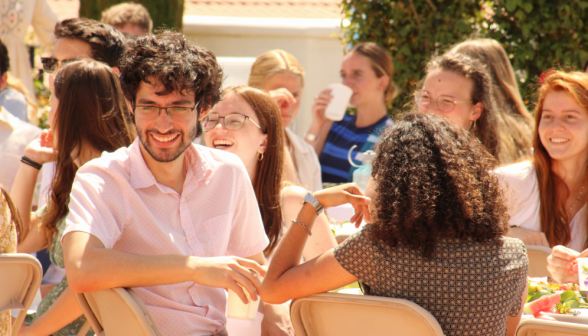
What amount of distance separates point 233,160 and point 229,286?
2.19 feet

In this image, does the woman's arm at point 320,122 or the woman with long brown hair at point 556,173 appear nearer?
the woman with long brown hair at point 556,173

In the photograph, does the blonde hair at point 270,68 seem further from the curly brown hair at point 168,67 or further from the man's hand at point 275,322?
the man's hand at point 275,322

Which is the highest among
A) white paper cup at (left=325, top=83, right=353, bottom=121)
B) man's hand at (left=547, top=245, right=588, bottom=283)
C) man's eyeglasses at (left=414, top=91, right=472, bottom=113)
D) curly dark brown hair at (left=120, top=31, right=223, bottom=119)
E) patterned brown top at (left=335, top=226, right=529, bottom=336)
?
curly dark brown hair at (left=120, top=31, right=223, bottom=119)

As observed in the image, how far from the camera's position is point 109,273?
6.03 ft

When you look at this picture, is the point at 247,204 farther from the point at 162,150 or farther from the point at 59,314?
the point at 59,314

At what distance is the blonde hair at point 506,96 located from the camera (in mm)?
3965

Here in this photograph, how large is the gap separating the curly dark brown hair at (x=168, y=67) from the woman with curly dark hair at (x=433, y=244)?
74 cm

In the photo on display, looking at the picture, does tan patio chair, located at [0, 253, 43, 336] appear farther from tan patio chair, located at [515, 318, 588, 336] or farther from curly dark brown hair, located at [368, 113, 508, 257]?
tan patio chair, located at [515, 318, 588, 336]

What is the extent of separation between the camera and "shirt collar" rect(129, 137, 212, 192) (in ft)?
6.91

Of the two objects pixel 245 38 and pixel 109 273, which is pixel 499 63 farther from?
pixel 245 38

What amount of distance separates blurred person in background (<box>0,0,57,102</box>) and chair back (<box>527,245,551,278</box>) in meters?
4.73

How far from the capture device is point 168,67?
82.9 inches

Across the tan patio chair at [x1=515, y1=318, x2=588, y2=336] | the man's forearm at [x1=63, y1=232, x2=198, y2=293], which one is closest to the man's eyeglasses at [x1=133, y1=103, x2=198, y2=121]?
the man's forearm at [x1=63, y1=232, x2=198, y2=293]

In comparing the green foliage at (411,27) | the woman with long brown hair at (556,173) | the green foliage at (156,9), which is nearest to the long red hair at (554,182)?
the woman with long brown hair at (556,173)
